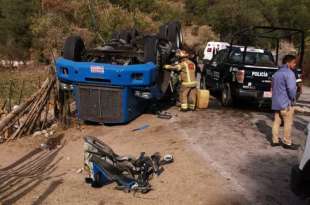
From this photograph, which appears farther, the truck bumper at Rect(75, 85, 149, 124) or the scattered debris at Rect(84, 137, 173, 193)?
the truck bumper at Rect(75, 85, 149, 124)

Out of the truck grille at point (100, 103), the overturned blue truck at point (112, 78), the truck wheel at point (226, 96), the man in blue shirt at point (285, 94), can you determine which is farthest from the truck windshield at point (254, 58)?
the man in blue shirt at point (285, 94)

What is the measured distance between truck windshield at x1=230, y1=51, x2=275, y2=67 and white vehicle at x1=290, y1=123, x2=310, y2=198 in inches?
296

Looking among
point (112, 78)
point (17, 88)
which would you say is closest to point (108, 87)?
point (112, 78)

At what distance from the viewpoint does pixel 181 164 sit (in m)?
7.41

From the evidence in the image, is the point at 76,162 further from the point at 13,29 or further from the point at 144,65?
the point at 13,29

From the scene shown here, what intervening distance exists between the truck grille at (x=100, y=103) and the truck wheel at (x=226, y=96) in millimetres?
3627

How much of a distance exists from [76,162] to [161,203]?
8.52 ft

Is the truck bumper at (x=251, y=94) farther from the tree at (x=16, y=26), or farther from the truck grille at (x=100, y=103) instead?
the tree at (x=16, y=26)

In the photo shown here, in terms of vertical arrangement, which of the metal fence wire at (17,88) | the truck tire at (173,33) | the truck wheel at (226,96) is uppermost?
the truck tire at (173,33)

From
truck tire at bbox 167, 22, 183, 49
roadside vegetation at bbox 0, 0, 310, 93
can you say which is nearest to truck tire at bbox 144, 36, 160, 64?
truck tire at bbox 167, 22, 183, 49

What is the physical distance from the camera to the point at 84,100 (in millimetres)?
10109

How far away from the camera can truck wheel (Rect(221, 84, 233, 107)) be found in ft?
41.2

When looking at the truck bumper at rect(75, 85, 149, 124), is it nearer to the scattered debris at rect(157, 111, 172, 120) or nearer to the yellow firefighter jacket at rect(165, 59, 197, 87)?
the scattered debris at rect(157, 111, 172, 120)

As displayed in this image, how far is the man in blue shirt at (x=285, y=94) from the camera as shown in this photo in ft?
26.2
